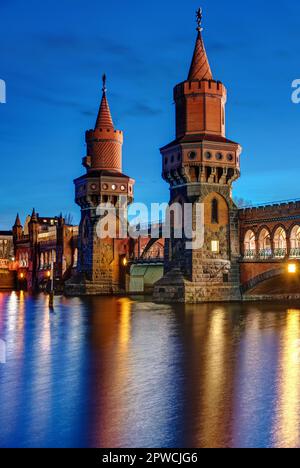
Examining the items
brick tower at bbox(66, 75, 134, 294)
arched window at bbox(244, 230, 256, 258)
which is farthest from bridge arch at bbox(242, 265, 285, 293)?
brick tower at bbox(66, 75, 134, 294)

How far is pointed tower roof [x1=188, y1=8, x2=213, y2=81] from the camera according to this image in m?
54.2

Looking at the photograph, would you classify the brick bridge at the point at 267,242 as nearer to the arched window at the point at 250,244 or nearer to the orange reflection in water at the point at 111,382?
the arched window at the point at 250,244

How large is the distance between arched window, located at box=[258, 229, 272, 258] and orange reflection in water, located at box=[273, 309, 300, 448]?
2592cm

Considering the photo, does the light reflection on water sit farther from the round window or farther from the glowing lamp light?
Answer: the round window

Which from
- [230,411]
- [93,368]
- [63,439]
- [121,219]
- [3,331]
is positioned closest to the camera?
[63,439]

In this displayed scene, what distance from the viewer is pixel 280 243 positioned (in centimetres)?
5056

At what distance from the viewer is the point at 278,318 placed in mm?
35094

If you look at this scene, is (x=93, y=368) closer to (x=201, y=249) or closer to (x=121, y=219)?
(x=201, y=249)

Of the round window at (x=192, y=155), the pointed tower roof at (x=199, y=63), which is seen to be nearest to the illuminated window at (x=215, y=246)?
the round window at (x=192, y=155)

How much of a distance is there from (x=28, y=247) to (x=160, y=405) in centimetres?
9190

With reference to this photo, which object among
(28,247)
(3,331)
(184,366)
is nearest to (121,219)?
(28,247)

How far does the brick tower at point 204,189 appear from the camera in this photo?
167ft

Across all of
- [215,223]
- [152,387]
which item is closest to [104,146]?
[215,223]

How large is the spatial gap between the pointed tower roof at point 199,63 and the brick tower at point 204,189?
0.11 meters
